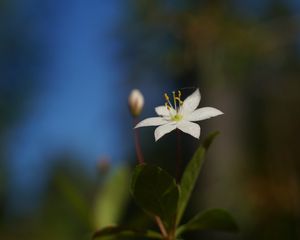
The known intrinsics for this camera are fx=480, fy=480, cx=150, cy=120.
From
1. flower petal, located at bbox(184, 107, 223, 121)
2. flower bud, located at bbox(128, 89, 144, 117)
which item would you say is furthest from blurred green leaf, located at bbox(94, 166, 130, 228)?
flower petal, located at bbox(184, 107, 223, 121)

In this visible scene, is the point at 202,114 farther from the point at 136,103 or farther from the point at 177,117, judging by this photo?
the point at 136,103

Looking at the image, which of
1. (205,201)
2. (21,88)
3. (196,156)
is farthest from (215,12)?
(21,88)

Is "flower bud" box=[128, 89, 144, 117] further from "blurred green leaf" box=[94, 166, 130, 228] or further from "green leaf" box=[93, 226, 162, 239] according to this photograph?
"green leaf" box=[93, 226, 162, 239]

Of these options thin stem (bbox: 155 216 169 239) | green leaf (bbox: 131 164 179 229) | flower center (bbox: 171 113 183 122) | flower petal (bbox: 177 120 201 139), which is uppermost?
flower center (bbox: 171 113 183 122)

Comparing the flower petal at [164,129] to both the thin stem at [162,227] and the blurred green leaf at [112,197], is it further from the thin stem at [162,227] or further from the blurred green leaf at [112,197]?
the blurred green leaf at [112,197]

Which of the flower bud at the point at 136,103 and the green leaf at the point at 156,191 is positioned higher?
the flower bud at the point at 136,103

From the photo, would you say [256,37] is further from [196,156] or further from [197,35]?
[196,156]

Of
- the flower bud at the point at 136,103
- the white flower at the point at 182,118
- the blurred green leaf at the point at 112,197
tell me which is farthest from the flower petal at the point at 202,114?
the blurred green leaf at the point at 112,197
